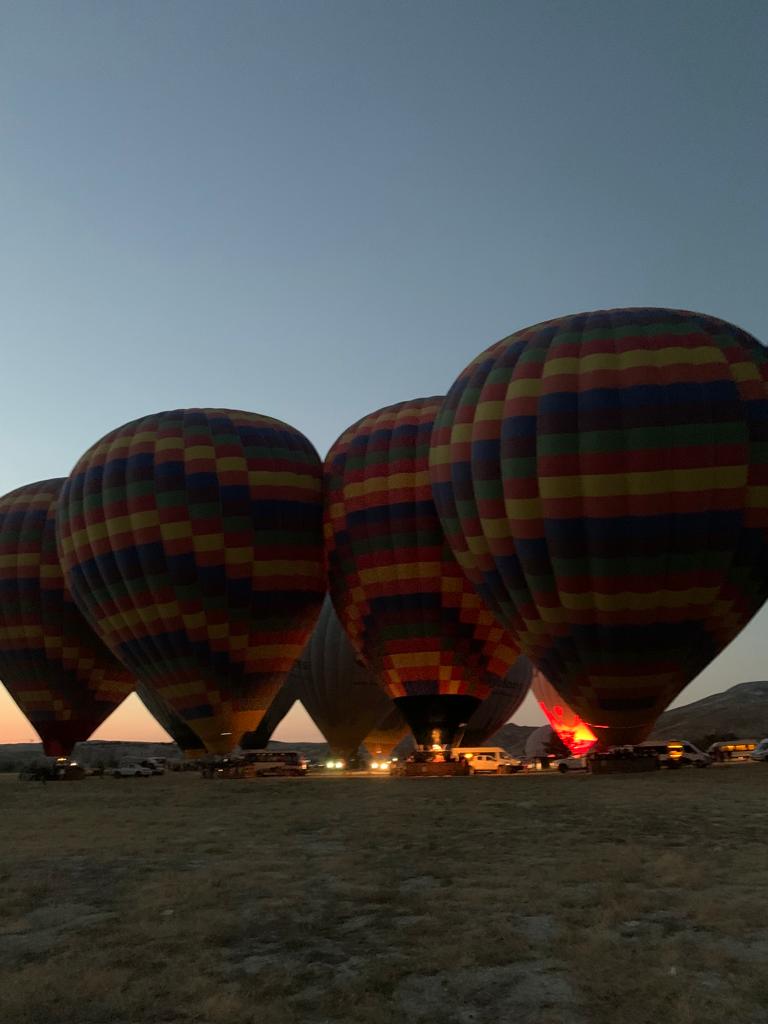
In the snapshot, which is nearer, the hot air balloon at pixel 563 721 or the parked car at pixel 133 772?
A: the parked car at pixel 133 772

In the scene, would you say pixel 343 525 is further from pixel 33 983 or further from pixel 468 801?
pixel 33 983

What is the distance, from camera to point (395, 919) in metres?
8.34

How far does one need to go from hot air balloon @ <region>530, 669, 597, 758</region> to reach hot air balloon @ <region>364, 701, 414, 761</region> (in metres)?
7.98

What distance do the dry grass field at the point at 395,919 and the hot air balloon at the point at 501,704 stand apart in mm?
33017

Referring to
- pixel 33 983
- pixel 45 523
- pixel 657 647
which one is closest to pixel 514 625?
pixel 657 647

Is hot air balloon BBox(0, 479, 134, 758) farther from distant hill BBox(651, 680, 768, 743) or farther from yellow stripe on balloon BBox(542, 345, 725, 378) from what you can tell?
distant hill BBox(651, 680, 768, 743)

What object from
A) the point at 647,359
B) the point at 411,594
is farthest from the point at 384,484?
the point at 647,359

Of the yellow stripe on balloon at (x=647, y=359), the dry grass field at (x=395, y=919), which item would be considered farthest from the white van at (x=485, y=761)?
the dry grass field at (x=395, y=919)

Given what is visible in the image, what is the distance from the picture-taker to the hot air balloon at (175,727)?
128 feet

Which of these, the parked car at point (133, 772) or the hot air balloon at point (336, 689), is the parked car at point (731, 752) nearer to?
the hot air balloon at point (336, 689)

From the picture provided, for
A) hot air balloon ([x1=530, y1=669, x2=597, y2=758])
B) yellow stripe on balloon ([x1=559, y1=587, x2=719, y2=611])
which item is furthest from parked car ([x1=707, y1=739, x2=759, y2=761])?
yellow stripe on balloon ([x1=559, y1=587, x2=719, y2=611])

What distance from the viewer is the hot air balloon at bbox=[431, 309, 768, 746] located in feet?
75.0

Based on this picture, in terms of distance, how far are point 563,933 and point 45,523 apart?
3517 cm

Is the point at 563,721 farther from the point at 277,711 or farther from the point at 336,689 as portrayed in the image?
the point at 277,711
